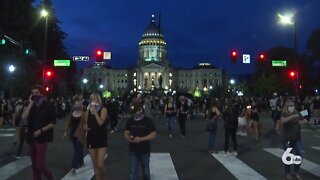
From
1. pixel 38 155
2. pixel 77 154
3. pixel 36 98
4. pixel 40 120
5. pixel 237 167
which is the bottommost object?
pixel 237 167

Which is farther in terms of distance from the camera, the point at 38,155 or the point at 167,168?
the point at 167,168

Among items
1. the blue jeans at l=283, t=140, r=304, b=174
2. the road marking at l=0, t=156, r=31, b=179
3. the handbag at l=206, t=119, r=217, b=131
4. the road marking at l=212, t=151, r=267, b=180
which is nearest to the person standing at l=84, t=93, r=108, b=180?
the road marking at l=0, t=156, r=31, b=179

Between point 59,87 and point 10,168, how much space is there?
63.5 metres

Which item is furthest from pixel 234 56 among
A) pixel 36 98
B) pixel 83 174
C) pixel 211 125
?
pixel 36 98

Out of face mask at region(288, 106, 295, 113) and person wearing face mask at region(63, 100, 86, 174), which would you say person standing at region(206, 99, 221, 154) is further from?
face mask at region(288, 106, 295, 113)

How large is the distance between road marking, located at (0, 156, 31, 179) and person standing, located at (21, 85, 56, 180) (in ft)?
7.05

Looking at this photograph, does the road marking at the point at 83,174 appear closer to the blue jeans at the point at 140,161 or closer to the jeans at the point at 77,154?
the jeans at the point at 77,154

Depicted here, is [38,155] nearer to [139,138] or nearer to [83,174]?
[139,138]

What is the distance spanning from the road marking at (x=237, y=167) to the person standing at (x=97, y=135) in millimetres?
3510

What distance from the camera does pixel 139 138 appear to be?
799cm

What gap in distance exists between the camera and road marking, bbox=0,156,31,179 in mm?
10945

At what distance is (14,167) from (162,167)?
3.57 m

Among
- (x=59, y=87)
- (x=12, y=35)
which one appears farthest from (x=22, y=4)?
(x=59, y=87)

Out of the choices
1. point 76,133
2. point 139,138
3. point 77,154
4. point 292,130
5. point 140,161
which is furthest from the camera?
point 77,154
